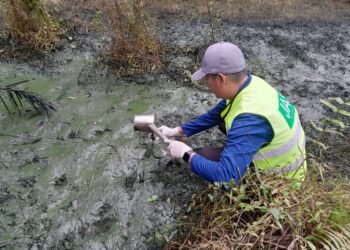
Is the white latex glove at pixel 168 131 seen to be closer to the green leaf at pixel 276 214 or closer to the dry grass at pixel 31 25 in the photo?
the green leaf at pixel 276 214

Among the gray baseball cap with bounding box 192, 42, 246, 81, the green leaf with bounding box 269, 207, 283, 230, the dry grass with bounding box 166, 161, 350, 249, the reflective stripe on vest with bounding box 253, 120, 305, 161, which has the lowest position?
the dry grass with bounding box 166, 161, 350, 249

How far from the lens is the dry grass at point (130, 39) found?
5.43 metres

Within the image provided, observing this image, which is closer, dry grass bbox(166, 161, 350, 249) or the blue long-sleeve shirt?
dry grass bbox(166, 161, 350, 249)

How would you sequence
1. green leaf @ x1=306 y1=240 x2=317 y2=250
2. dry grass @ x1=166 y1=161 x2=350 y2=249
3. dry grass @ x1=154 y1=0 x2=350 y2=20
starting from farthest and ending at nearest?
1. dry grass @ x1=154 y1=0 x2=350 y2=20
2. dry grass @ x1=166 y1=161 x2=350 y2=249
3. green leaf @ x1=306 y1=240 x2=317 y2=250

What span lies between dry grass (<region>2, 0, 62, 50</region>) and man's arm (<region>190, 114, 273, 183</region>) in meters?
4.38

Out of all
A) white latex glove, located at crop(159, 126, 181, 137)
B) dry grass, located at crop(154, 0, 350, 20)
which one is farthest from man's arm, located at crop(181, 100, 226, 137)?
dry grass, located at crop(154, 0, 350, 20)

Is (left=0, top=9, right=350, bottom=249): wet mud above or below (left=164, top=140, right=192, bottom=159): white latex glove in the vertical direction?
below

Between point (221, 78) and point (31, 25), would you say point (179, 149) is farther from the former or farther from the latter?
point (31, 25)

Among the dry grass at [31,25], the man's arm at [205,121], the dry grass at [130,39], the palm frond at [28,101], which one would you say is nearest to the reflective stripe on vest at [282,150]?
the man's arm at [205,121]

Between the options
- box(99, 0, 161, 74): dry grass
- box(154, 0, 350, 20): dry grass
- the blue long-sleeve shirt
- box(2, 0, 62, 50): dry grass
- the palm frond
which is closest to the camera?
the blue long-sleeve shirt

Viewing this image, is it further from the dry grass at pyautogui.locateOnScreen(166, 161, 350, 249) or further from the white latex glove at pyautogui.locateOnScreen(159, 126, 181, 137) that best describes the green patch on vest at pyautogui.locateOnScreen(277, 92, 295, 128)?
the white latex glove at pyautogui.locateOnScreen(159, 126, 181, 137)

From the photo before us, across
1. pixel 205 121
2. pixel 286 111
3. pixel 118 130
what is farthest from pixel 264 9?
pixel 286 111

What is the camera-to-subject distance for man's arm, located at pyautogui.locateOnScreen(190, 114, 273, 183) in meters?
2.71

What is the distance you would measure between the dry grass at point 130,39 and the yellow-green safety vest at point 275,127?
286 centimetres
